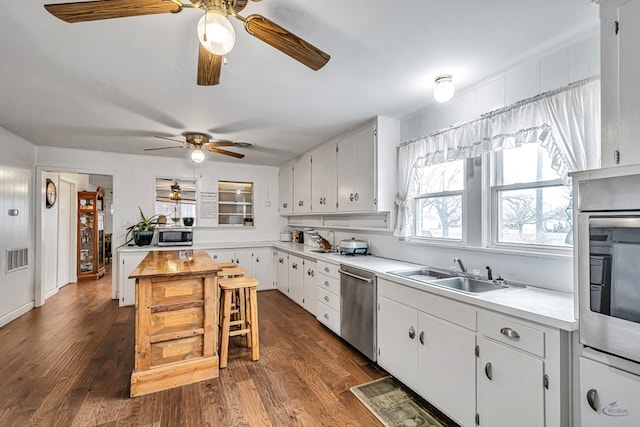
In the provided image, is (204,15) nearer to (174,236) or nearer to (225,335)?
(225,335)

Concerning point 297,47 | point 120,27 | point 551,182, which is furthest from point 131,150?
point 551,182

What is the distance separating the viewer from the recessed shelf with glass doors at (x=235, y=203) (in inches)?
224

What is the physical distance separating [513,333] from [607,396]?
1.32 feet

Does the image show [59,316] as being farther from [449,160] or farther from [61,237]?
[449,160]

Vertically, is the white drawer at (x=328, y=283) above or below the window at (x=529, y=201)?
below

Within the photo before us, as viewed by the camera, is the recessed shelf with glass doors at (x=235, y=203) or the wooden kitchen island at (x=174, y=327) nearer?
the wooden kitchen island at (x=174, y=327)

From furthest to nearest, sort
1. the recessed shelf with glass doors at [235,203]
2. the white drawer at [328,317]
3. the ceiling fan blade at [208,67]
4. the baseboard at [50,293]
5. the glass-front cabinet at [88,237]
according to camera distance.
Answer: the glass-front cabinet at [88,237] → the recessed shelf with glass doors at [235,203] → the baseboard at [50,293] → the white drawer at [328,317] → the ceiling fan blade at [208,67]

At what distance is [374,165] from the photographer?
3.13m

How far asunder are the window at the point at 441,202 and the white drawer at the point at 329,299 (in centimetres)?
112

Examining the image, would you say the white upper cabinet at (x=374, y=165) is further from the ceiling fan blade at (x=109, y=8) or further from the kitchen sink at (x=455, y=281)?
the ceiling fan blade at (x=109, y=8)

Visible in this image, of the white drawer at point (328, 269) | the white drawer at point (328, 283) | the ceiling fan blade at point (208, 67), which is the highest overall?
the ceiling fan blade at point (208, 67)

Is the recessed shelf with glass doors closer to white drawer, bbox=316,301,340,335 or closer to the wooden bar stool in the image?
white drawer, bbox=316,301,340,335

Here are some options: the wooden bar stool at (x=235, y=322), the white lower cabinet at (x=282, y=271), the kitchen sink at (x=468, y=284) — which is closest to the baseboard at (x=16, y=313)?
the wooden bar stool at (x=235, y=322)

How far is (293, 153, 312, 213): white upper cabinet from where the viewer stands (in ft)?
15.3
